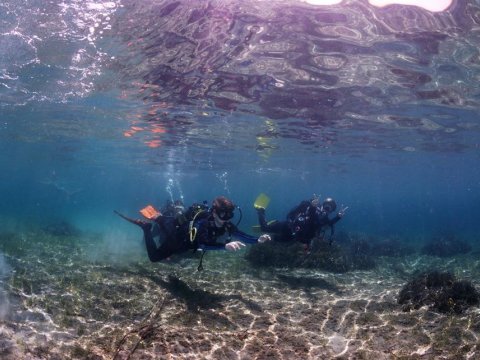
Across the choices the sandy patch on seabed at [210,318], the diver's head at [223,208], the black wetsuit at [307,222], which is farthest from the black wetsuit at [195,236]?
the black wetsuit at [307,222]

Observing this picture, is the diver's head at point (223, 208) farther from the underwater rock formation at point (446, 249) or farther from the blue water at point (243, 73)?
the underwater rock formation at point (446, 249)

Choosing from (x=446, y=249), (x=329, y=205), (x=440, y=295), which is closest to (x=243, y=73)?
(x=329, y=205)

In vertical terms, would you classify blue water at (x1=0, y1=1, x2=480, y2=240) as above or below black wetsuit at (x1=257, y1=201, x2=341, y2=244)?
above

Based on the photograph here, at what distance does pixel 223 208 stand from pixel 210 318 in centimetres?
275

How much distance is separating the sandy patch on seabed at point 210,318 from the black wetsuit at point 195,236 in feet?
3.74

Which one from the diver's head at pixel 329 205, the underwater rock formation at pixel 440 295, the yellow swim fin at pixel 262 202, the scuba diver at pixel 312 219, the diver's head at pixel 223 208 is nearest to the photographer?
the underwater rock formation at pixel 440 295

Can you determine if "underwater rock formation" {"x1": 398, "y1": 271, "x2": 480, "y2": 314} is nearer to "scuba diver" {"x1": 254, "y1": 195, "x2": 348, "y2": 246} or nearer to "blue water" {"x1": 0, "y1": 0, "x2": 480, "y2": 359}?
"blue water" {"x1": 0, "y1": 0, "x2": 480, "y2": 359}

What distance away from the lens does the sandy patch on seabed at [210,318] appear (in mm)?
6387

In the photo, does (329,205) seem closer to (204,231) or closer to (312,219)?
(312,219)

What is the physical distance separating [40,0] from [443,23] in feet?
37.8

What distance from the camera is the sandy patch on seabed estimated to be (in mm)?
6387

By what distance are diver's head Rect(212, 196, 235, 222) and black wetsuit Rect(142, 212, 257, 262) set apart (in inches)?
10.4

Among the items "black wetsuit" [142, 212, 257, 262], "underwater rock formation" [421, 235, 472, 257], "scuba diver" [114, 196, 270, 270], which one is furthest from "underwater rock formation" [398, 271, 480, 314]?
"underwater rock formation" [421, 235, 472, 257]

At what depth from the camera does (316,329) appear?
7.63m
